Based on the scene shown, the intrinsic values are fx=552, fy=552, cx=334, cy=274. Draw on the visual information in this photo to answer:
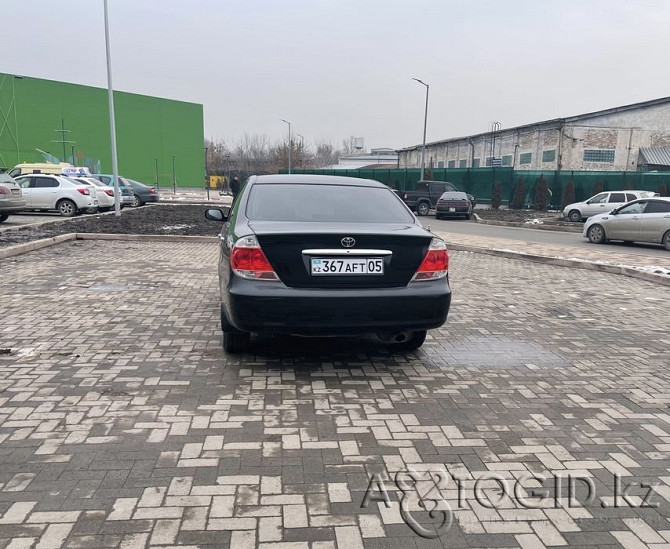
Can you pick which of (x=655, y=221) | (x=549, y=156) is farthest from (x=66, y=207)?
(x=549, y=156)

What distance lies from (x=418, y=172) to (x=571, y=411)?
126ft

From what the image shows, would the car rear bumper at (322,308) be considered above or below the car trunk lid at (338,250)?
below

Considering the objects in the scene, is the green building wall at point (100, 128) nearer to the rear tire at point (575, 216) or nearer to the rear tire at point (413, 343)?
the rear tire at point (575, 216)

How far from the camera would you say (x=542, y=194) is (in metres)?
31.0

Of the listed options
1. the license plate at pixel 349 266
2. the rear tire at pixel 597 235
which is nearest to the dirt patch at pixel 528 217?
the rear tire at pixel 597 235

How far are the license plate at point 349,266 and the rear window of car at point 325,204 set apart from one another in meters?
0.50

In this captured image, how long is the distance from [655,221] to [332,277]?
14.3 metres

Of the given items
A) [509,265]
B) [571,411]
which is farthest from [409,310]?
[509,265]

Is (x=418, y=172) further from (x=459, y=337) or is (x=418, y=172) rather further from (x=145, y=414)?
(x=145, y=414)

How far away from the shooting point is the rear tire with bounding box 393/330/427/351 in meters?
5.03

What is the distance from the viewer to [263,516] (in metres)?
2.57

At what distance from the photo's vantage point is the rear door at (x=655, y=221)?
1514 centimetres

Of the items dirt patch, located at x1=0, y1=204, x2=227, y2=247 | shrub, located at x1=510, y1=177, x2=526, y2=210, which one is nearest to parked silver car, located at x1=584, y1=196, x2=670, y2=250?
dirt patch, located at x1=0, y1=204, x2=227, y2=247

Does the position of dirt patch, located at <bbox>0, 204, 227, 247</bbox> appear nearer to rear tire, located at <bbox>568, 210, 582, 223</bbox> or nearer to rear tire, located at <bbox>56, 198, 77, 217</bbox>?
rear tire, located at <bbox>56, 198, 77, 217</bbox>
